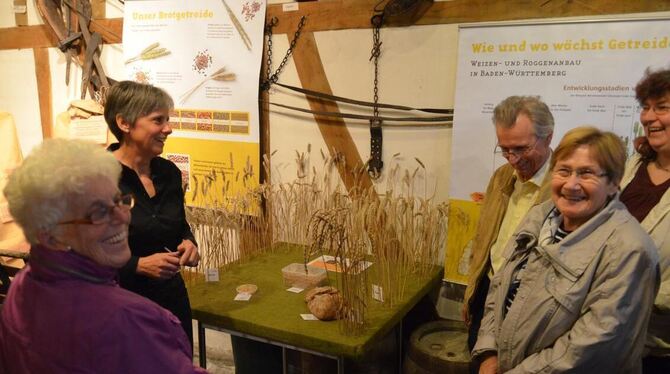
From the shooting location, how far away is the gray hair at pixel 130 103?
6.69ft

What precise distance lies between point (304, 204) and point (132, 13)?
204 centimetres

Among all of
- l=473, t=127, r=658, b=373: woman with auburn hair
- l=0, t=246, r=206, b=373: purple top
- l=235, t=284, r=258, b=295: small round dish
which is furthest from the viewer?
l=235, t=284, r=258, b=295: small round dish

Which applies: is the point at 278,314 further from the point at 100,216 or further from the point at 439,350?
the point at 100,216

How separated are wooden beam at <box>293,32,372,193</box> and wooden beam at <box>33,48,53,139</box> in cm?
248

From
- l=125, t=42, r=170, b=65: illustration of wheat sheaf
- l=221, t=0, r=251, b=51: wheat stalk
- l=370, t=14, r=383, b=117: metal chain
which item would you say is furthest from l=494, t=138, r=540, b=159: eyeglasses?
l=125, t=42, r=170, b=65: illustration of wheat sheaf

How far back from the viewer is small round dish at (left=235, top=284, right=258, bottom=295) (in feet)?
8.58

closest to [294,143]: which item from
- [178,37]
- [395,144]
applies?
[395,144]

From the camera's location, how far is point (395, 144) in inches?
124

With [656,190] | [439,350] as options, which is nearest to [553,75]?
[656,190]

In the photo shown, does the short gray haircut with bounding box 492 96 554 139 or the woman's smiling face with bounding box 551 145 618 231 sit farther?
the short gray haircut with bounding box 492 96 554 139

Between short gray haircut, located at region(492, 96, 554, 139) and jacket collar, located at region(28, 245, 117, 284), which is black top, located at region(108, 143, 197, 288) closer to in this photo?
jacket collar, located at region(28, 245, 117, 284)

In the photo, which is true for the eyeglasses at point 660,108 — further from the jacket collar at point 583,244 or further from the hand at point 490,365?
the hand at point 490,365

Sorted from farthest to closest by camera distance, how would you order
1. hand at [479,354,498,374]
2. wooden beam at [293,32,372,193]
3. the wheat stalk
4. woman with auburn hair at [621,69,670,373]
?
the wheat stalk, wooden beam at [293,32,372,193], hand at [479,354,498,374], woman with auburn hair at [621,69,670,373]

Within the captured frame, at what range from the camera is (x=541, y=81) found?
260 centimetres
